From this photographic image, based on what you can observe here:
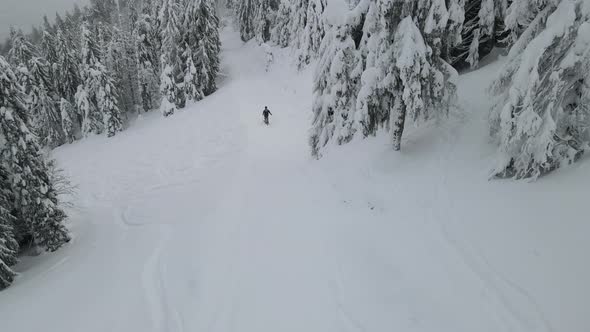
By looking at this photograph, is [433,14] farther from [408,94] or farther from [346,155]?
[346,155]

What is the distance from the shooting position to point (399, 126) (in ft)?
38.6

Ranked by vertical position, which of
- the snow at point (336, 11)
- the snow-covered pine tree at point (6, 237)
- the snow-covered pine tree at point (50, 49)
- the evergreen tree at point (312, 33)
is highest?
the snow at point (336, 11)

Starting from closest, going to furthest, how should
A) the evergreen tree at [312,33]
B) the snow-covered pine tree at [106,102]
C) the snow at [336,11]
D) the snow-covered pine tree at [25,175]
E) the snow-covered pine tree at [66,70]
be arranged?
the snow at [336,11]
the snow-covered pine tree at [25,175]
the evergreen tree at [312,33]
the snow-covered pine tree at [106,102]
the snow-covered pine tree at [66,70]

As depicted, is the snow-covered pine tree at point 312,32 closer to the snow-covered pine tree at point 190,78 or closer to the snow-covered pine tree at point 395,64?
the snow-covered pine tree at point 395,64

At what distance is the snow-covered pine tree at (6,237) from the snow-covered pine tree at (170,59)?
23474mm

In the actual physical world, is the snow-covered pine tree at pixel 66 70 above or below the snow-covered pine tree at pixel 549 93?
below

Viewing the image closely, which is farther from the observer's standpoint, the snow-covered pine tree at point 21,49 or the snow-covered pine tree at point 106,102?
the snow-covered pine tree at point 106,102

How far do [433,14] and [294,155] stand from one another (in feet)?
35.0

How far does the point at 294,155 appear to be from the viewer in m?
18.8

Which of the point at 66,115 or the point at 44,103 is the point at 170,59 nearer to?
the point at 66,115

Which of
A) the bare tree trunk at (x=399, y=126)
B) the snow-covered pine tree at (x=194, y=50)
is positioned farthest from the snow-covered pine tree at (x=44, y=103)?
the bare tree trunk at (x=399, y=126)

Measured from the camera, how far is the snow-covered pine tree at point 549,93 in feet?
23.6

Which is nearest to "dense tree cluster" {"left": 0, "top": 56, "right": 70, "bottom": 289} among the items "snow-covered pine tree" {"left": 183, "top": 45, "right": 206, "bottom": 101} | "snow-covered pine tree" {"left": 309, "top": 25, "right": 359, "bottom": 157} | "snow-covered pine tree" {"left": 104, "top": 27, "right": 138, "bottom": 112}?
"snow-covered pine tree" {"left": 309, "top": 25, "right": 359, "bottom": 157}

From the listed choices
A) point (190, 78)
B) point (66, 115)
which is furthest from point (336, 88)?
point (66, 115)
